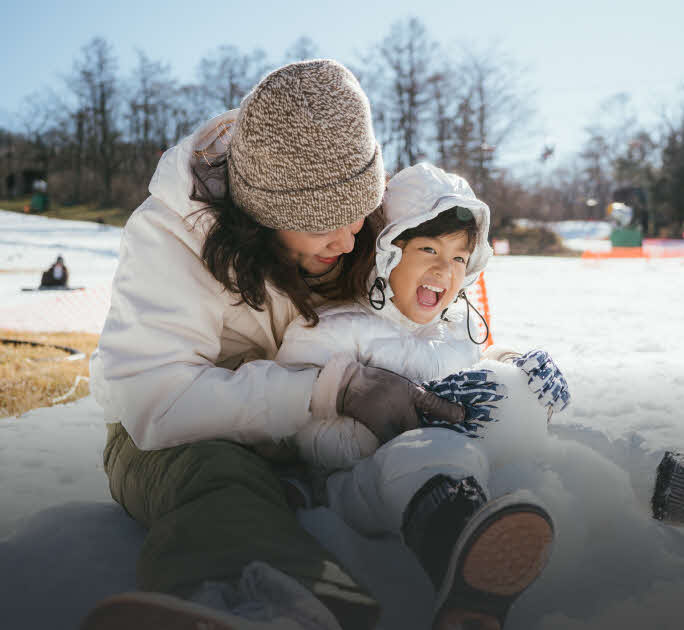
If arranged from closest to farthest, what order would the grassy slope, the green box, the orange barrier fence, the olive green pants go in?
the olive green pants
the orange barrier fence
the green box
the grassy slope

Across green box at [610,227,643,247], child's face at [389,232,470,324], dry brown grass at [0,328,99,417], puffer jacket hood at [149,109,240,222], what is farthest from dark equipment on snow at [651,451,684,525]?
green box at [610,227,643,247]

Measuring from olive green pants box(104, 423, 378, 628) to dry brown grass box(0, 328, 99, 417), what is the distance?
172 centimetres

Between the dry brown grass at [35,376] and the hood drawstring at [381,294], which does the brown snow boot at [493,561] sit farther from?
the dry brown grass at [35,376]

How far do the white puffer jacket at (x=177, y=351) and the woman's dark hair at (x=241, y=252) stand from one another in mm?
38

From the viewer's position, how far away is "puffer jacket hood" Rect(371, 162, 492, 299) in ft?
5.90

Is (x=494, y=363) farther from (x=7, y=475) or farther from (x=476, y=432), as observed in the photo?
(x=7, y=475)

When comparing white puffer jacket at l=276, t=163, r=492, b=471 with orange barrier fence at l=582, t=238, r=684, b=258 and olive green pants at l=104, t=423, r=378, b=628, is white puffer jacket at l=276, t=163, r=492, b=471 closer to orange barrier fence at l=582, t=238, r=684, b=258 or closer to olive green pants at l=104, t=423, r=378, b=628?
olive green pants at l=104, t=423, r=378, b=628

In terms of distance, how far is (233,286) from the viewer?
1.56 metres

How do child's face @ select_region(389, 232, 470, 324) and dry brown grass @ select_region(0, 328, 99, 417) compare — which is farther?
dry brown grass @ select_region(0, 328, 99, 417)

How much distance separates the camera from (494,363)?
1.60 metres

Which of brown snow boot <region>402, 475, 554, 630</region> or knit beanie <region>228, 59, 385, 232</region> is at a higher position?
knit beanie <region>228, 59, 385, 232</region>

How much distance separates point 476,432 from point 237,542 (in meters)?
0.77

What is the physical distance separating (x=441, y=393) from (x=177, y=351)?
0.68 meters

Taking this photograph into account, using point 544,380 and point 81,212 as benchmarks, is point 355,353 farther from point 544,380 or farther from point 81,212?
point 81,212
